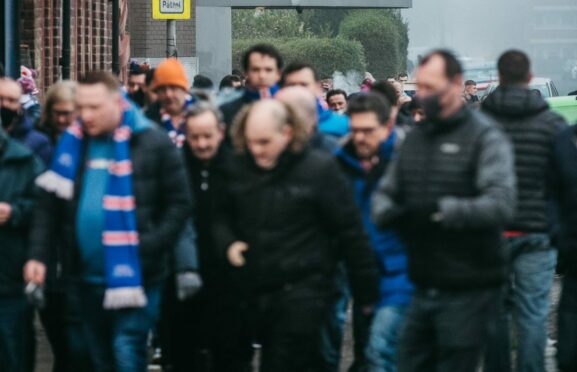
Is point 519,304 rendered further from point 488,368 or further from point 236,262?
point 236,262

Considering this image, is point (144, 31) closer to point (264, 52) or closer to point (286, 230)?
point (264, 52)

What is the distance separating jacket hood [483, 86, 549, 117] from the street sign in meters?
13.7

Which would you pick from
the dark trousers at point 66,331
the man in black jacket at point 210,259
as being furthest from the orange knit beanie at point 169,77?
the dark trousers at point 66,331

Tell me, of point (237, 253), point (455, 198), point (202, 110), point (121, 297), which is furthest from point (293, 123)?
point (121, 297)

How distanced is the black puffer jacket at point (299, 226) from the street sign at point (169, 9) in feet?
49.1

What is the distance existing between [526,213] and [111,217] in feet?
7.88

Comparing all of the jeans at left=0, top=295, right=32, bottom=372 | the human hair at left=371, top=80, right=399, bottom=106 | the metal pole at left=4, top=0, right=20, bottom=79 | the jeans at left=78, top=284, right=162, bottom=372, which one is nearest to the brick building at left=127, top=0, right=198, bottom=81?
the metal pole at left=4, top=0, right=20, bottom=79

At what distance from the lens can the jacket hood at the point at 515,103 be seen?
30.9ft

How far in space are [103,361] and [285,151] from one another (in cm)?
140

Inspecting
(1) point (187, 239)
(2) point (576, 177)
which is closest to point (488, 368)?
(2) point (576, 177)

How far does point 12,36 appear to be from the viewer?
1620 cm

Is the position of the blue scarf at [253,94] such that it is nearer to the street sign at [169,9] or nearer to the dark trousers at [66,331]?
the dark trousers at [66,331]

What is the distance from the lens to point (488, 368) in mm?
9922

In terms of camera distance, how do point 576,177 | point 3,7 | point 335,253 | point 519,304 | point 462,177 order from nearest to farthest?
point 462,177 < point 335,253 < point 576,177 < point 519,304 < point 3,7
